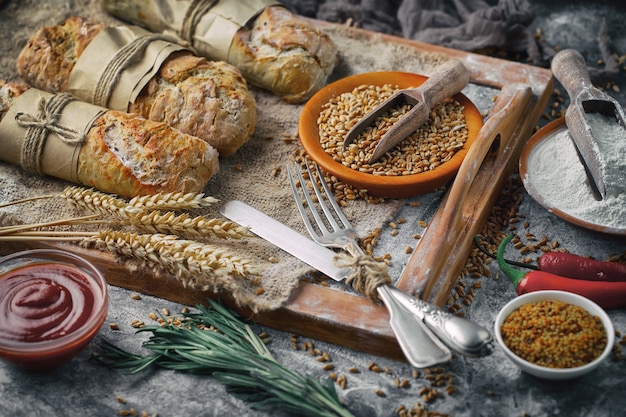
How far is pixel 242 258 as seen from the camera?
100 inches

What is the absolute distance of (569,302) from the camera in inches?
92.1

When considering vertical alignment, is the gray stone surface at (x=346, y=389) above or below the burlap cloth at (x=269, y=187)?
below

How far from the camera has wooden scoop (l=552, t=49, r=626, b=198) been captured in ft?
8.63

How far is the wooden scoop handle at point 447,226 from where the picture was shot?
248 centimetres

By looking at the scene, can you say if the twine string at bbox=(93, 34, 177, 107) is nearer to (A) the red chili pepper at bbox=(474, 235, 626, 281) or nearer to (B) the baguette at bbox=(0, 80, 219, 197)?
(B) the baguette at bbox=(0, 80, 219, 197)

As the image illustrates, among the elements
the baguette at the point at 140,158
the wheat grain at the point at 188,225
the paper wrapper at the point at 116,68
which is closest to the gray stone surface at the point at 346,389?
the wheat grain at the point at 188,225

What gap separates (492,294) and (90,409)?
4.38 ft

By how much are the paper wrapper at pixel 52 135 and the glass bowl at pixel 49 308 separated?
51 cm

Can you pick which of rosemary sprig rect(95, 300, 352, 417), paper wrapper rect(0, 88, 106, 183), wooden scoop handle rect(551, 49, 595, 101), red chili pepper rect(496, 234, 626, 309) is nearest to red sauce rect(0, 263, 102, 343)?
rosemary sprig rect(95, 300, 352, 417)

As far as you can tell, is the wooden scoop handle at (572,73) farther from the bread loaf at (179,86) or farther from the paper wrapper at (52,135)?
the paper wrapper at (52,135)

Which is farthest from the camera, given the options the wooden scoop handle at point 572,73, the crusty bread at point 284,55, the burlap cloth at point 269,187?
the crusty bread at point 284,55

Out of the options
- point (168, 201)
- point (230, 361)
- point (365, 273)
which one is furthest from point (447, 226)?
point (168, 201)

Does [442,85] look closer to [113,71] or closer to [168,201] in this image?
[168,201]

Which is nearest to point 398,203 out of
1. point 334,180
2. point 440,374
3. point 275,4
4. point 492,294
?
point 334,180
